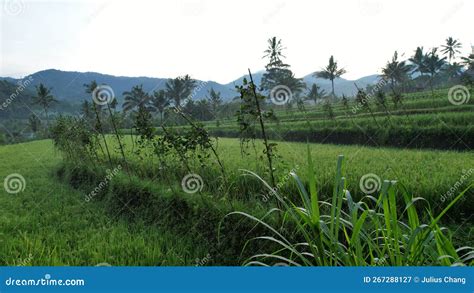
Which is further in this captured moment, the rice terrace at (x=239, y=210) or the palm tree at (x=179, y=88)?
the palm tree at (x=179, y=88)

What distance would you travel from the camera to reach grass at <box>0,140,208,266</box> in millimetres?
3354

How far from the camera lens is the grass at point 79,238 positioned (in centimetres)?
335

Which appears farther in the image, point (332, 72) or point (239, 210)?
point (332, 72)

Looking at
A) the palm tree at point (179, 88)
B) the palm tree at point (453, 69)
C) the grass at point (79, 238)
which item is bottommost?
the grass at point (79, 238)

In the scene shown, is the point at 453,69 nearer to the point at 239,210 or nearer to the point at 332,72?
the point at 332,72

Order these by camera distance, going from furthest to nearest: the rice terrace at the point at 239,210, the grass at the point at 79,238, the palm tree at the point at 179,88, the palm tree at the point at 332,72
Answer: the palm tree at the point at 332,72 < the palm tree at the point at 179,88 < the grass at the point at 79,238 < the rice terrace at the point at 239,210

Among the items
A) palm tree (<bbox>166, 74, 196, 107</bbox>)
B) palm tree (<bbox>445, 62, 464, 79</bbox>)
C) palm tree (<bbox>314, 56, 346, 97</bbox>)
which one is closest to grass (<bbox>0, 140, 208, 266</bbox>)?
palm tree (<bbox>166, 74, 196, 107</bbox>)

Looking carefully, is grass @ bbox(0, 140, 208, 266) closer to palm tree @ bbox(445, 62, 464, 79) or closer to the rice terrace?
the rice terrace

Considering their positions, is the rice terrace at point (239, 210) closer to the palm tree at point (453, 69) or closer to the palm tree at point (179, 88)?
the palm tree at point (179, 88)

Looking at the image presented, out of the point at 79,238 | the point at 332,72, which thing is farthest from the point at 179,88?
the point at 332,72

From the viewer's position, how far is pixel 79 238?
4.10m

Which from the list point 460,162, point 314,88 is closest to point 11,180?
point 460,162

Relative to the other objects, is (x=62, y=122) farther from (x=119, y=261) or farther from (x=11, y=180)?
(x=119, y=261)

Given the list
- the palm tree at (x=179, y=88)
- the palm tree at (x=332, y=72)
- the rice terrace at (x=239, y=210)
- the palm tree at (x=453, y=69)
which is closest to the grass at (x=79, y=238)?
the rice terrace at (x=239, y=210)
